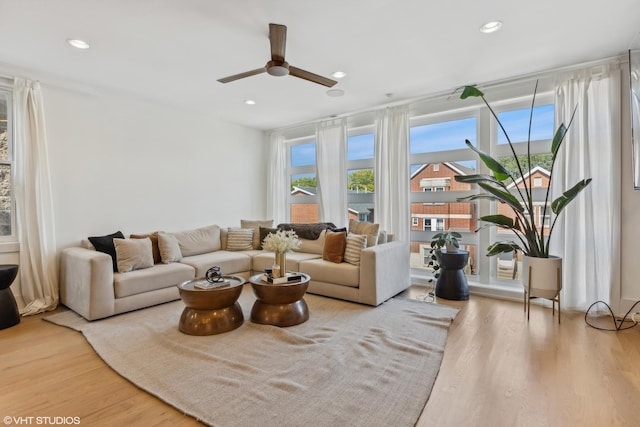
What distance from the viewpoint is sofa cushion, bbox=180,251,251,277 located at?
4.06 m

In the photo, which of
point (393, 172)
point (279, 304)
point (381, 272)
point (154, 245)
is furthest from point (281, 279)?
point (393, 172)

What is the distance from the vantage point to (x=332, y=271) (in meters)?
3.80

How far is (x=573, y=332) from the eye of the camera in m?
2.81

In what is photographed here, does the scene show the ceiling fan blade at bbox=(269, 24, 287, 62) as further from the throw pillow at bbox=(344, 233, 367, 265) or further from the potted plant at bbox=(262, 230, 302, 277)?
the throw pillow at bbox=(344, 233, 367, 265)

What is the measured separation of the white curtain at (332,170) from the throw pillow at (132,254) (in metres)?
2.68

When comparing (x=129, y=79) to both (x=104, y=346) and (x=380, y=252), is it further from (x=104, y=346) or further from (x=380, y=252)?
(x=380, y=252)

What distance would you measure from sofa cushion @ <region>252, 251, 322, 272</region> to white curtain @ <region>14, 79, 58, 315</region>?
7.55 feet

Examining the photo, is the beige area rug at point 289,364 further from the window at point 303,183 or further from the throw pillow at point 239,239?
the window at point 303,183

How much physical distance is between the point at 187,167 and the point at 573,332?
5155mm

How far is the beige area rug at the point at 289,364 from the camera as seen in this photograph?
1.76m

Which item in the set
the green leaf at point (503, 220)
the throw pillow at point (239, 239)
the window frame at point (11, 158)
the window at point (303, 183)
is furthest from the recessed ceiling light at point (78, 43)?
the green leaf at point (503, 220)

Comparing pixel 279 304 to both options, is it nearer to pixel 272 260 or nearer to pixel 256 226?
pixel 272 260

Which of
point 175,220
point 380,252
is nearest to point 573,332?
point 380,252

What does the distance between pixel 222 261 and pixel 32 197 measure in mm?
2149
